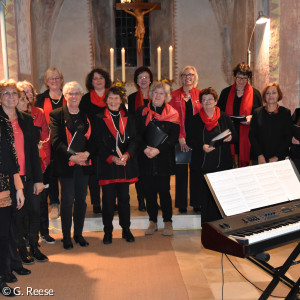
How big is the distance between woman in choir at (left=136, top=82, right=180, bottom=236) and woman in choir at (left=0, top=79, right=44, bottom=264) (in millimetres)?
1113

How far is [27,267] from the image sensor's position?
3.51 metres

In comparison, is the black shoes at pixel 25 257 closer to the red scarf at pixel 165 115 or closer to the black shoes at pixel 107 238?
the black shoes at pixel 107 238

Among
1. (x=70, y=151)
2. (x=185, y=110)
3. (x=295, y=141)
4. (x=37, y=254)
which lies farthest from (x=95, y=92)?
(x=295, y=141)

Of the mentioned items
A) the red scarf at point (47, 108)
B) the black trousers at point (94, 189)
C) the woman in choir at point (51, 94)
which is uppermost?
the woman in choir at point (51, 94)

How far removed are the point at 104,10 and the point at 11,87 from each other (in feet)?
27.2

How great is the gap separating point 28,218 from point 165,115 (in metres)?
1.64

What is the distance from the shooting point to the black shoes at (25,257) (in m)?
3.58

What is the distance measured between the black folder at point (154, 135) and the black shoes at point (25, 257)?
5.03ft

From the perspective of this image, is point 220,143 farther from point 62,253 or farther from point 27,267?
point 27,267

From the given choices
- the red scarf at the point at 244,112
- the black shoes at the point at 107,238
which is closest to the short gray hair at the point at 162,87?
the red scarf at the point at 244,112

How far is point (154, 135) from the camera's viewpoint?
4031mm

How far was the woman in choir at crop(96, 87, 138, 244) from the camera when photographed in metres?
3.92

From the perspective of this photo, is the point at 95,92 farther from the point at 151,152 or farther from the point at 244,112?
the point at 244,112

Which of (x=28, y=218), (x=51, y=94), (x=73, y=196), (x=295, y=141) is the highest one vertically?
(x=51, y=94)
